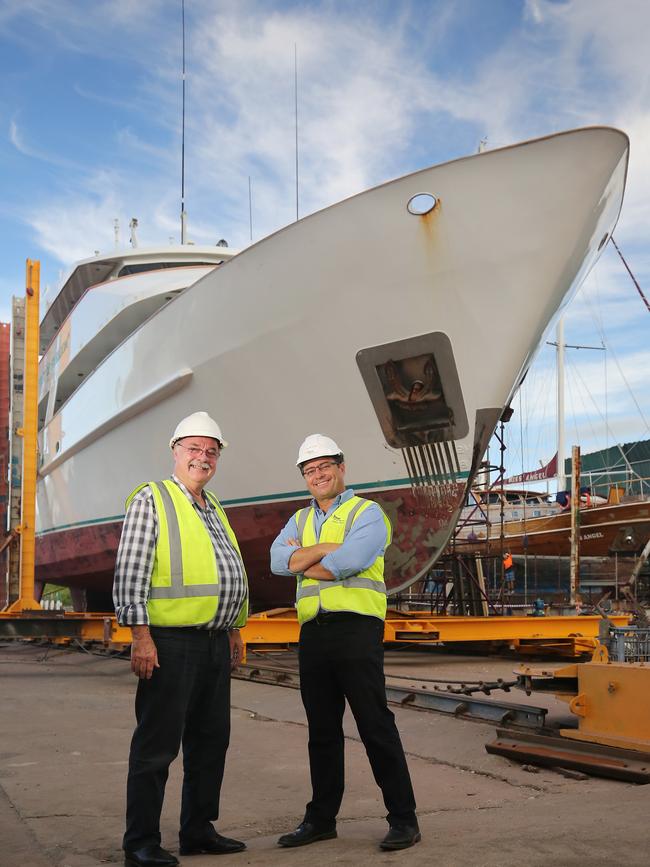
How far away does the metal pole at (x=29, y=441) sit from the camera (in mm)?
8961

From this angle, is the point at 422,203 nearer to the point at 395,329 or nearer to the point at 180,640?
the point at 395,329

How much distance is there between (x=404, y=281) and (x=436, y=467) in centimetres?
171

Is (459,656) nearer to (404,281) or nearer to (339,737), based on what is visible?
(404,281)

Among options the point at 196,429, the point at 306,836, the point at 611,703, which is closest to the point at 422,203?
the point at 611,703

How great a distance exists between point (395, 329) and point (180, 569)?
17.7 ft

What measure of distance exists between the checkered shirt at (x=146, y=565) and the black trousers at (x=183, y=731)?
10 centimetres

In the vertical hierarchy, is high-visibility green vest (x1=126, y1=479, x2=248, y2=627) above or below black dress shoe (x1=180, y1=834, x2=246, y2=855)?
above

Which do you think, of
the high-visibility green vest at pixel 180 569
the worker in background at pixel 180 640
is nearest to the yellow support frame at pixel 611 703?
the worker in background at pixel 180 640

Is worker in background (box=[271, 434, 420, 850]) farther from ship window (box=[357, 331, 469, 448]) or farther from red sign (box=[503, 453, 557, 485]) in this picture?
red sign (box=[503, 453, 557, 485])

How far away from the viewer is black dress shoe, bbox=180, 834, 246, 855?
104 inches

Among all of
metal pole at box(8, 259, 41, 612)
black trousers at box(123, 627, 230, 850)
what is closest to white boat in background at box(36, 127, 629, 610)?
metal pole at box(8, 259, 41, 612)

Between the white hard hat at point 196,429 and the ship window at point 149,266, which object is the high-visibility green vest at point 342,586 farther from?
the ship window at point 149,266

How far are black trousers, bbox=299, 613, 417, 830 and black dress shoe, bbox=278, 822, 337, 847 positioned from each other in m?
0.02

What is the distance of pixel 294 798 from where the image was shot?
3480 millimetres
